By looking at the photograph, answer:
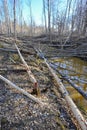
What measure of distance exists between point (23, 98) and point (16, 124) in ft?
4.12

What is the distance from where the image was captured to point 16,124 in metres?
Result: 4.36

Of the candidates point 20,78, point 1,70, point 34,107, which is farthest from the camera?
point 1,70

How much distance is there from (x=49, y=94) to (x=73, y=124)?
1730mm

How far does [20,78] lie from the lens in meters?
7.25

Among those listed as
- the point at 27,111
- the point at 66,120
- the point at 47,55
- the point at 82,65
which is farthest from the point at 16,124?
the point at 82,65

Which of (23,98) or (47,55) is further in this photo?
(47,55)

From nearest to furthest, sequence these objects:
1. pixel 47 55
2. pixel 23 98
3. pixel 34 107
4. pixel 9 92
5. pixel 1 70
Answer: pixel 34 107, pixel 23 98, pixel 9 92, pixel 1 70, pixel 47 55

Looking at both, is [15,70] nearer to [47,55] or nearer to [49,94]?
[49,94]

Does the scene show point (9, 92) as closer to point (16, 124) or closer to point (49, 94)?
point (49, 94)

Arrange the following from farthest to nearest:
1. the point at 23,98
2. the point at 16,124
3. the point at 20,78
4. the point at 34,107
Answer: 1. the point at 20,78
2. the point at 23,98
3. the point at 34,107
4. the point at 16,124

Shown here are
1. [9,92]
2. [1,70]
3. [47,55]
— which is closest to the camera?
[9,92]

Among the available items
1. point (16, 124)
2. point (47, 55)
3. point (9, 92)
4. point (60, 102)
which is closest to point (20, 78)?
point (9, 92)

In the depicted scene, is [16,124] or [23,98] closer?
[16,124]

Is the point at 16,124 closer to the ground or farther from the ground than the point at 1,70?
closer to the ground
